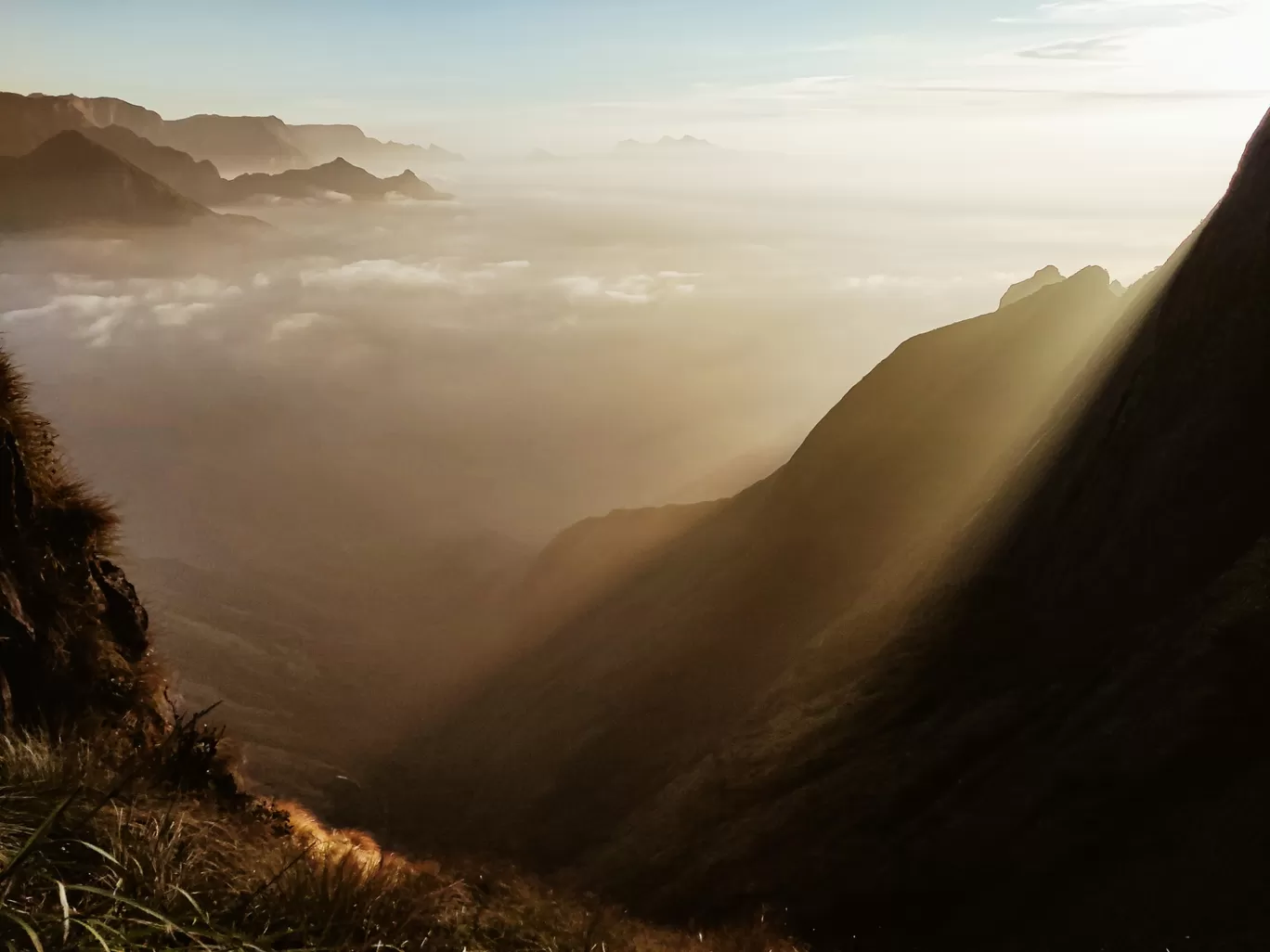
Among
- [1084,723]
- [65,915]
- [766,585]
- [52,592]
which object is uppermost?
[65,915]

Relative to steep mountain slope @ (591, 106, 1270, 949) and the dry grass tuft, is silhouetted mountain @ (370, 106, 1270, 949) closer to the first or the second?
steep mountain slope @ (591, 106, 1270, 949)

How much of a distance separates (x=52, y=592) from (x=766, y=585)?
145 feet

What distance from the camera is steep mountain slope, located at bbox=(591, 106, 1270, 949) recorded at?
42.7ft

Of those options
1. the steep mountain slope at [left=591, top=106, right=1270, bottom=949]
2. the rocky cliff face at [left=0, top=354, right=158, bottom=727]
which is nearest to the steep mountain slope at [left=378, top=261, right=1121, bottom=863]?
the steep mountain slope at [left=591, top=106, right=1270, bottom=949]

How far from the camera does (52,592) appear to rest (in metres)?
10.2

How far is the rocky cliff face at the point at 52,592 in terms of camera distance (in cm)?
927

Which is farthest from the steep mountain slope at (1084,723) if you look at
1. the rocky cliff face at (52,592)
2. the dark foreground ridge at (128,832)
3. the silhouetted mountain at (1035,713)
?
the rocky cliff face at (52,592)

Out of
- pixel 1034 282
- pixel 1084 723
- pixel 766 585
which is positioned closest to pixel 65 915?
pixel 1084 723

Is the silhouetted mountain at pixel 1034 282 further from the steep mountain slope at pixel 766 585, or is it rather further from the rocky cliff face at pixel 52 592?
the rocky cliff face at pixel 52 592

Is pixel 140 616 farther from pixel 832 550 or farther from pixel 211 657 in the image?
pixel 211 657

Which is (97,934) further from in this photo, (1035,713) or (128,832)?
(1035,713)

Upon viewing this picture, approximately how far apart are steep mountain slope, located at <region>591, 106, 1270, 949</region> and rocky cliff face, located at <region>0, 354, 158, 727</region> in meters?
13.6

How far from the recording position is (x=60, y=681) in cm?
952

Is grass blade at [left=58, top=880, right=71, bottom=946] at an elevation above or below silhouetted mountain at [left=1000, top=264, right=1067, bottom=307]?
below
